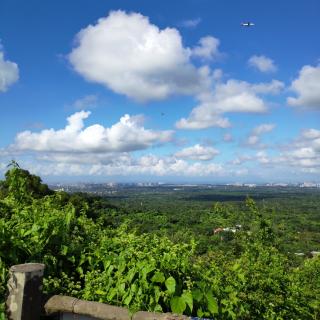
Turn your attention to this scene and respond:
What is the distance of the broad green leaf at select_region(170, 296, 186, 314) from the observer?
3160 mm

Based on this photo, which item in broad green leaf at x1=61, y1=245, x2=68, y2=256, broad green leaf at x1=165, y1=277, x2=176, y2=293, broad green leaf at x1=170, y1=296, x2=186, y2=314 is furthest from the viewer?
broad green leaf at x1=61, y1=245, x2=68, y2=256

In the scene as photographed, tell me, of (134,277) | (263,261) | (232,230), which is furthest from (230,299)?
(232,230)

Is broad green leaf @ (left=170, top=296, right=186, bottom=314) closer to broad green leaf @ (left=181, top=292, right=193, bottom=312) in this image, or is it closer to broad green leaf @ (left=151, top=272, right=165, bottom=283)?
broad green leaf @ (left=181, top=292, right=193, bottom=312)

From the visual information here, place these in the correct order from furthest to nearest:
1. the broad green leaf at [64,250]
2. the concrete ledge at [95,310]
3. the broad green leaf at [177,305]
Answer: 1. the broad green leaf at [64,250]
2. the broad green leaf at [177,305]
3. the concrete ledge at [95,310]

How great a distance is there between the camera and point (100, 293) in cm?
342

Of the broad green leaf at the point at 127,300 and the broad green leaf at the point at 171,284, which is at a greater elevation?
the broad green leaf at the point at 171,284

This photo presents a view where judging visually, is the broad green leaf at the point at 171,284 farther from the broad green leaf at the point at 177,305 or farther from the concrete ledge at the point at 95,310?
the concrete ledge at the point at 95,310

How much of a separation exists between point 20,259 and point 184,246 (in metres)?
1.58

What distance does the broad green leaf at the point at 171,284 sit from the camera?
3268 mm

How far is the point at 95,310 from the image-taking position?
3.02 meters

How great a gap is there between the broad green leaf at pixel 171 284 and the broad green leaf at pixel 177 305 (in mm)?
67

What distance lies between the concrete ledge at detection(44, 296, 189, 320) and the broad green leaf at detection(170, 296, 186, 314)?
275mm

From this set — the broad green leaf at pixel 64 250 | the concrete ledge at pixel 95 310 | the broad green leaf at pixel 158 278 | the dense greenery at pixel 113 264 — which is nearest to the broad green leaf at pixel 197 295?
the dense greenery at pixel 113 264

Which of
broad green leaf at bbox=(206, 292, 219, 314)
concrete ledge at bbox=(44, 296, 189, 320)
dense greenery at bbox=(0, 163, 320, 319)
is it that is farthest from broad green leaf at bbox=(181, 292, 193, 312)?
concrete ledge at bbox=(44, 296, 189, 320)
